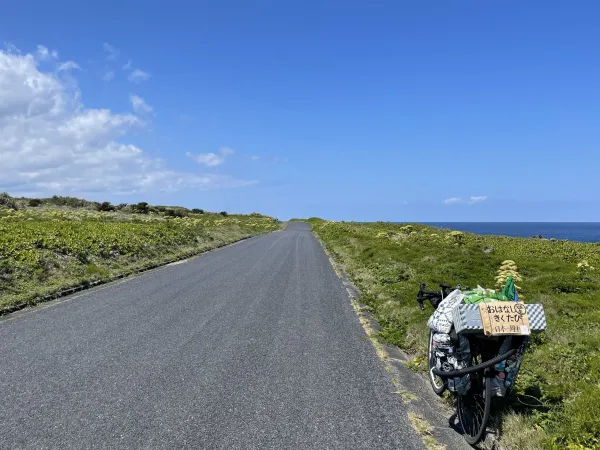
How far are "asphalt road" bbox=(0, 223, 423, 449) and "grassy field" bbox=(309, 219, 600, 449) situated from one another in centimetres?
106

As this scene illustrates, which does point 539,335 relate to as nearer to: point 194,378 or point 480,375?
point 480,375

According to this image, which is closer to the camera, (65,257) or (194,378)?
(194,378)

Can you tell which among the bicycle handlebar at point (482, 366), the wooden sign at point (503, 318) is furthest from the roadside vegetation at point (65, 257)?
the wooden sign at point (503, 318)

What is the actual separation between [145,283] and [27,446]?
1027cm

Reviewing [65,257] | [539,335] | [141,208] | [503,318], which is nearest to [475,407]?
[503,318]

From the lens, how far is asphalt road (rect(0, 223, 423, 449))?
14.6 feet

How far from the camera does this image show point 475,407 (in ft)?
15.4

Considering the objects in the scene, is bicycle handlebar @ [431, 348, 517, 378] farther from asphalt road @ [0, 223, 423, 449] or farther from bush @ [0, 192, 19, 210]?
bush @ [0, 192, 19, 210]

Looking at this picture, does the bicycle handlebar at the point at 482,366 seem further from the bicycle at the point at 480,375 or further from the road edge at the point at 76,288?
the road edge at the point at 76,288

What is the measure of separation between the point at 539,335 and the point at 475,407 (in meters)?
3.57

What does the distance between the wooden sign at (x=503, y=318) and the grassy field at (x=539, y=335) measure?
3.69 ft

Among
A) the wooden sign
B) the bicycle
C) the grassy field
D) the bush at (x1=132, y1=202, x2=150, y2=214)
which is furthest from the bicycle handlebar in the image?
the bush at (x1=132, y1=202, x2=150, y2=214)

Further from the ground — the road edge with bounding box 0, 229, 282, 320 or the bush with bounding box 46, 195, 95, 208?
the bush with bounding box 46, 195, 95, 208

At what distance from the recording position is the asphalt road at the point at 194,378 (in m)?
4.46
